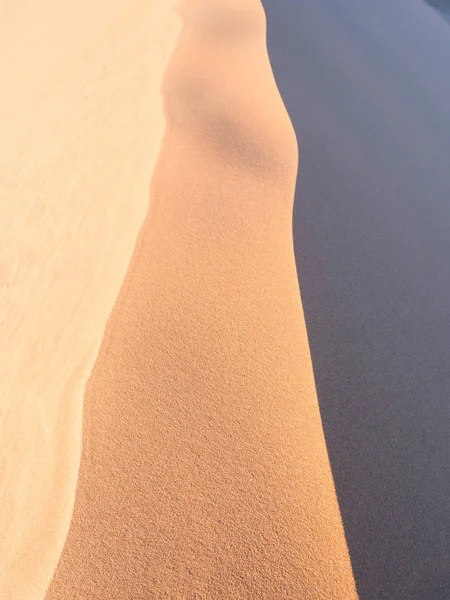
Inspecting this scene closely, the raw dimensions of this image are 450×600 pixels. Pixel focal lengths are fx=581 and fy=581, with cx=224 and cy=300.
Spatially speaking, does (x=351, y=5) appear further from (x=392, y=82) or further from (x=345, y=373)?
(x=345, y=373)

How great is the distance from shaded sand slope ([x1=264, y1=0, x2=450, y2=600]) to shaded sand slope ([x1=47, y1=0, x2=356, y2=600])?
152mm

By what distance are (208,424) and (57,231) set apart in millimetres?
2463

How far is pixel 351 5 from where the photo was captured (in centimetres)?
1083

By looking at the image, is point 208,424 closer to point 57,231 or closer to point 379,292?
point 379,292

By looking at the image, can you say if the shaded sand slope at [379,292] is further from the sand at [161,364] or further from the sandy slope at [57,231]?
the sandy slope at [57,231]

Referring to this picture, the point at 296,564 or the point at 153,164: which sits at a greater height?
the point at 296,564

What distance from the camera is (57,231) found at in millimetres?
4699

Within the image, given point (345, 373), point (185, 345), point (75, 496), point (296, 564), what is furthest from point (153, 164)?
point (296, 564)

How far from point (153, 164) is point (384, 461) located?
3.43m

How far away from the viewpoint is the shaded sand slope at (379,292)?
2689 mm

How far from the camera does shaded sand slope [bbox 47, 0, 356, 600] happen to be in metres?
2.39

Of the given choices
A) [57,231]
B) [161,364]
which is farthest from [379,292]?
[57,231]

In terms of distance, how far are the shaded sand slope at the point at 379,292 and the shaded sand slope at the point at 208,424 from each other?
0.50ft

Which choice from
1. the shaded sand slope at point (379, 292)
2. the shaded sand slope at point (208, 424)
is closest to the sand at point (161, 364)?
the shaded sand slope at point (208, 424)
